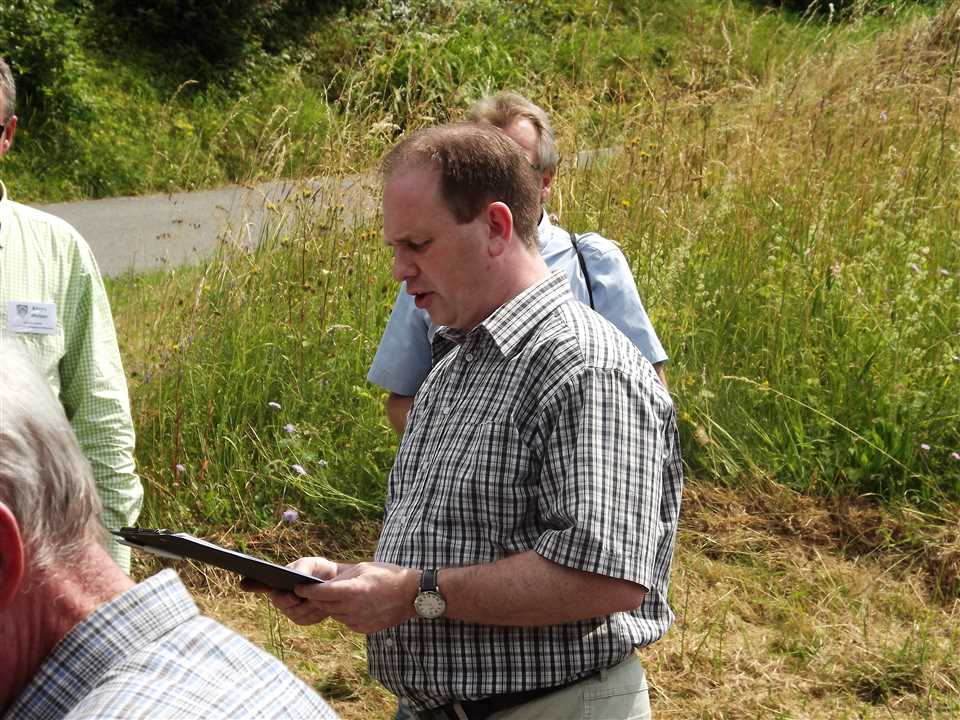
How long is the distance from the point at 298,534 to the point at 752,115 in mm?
3668

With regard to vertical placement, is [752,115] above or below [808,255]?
above

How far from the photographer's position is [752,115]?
668 centimetres

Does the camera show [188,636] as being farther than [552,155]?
No

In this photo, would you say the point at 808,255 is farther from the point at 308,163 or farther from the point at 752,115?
the point at 308,163

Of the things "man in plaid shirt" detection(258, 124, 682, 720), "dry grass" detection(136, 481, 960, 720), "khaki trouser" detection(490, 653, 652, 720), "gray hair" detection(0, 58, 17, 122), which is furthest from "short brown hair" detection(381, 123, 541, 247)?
"dry grass" detection(136, 481, 960, 720)

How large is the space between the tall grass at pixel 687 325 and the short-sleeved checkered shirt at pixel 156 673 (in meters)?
3.39

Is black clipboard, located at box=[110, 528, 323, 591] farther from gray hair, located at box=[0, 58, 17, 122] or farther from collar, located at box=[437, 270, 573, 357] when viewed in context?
gray hair, located at box=[0, 58, 17, 122]

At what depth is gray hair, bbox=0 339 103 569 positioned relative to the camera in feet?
4.02

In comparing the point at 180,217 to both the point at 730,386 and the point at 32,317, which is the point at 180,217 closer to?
the point at 730,386

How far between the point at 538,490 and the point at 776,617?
8.09 feet

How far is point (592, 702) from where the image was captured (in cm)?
200

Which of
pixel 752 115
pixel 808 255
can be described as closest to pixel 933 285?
pixel 808 255

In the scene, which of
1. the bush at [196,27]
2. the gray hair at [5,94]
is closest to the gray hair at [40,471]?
the gray hair at [5,94]

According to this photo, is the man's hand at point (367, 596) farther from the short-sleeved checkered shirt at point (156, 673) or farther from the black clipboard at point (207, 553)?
the short-sleeved checkered shirt at point (156, 673)
